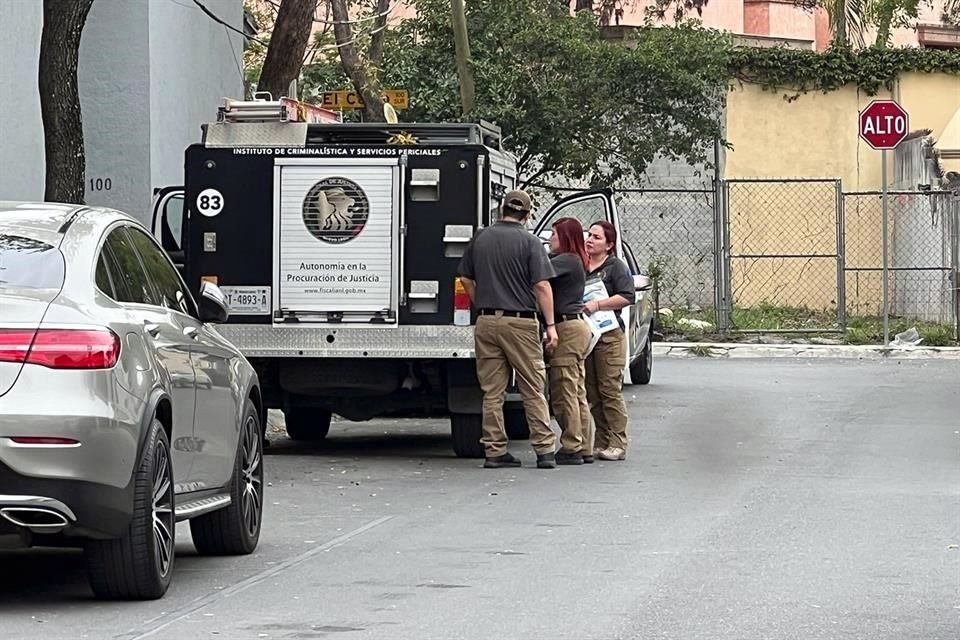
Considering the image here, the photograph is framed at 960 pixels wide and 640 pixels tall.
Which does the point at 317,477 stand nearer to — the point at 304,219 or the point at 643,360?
the point at 304,219

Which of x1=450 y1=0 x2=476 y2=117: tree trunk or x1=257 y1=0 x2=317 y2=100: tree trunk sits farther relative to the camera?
x1=450 y1=0 x2=476 y2=117: tree trunk

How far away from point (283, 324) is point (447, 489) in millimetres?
2242

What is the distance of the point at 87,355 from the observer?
23.5ft

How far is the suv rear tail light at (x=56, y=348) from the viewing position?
7090 mm

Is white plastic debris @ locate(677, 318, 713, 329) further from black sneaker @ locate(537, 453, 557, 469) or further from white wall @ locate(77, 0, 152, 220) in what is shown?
black sneaker @ locate(537, 453, 557, 469)

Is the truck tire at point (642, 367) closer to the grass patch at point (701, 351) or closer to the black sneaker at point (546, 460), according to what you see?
the grass patch at point (701, 351)

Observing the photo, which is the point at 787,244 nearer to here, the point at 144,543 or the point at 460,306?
the point at 460,306

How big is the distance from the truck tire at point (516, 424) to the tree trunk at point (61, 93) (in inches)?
159

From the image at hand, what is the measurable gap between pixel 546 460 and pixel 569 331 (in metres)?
0.98

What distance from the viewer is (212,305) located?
8992 mm

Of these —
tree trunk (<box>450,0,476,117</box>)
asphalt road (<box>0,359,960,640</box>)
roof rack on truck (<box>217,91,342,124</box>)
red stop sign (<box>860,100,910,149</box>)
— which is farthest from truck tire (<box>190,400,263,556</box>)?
red stop sign (<box>860,100,910,149</box>)

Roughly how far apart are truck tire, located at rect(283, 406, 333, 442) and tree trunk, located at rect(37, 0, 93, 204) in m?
2.73

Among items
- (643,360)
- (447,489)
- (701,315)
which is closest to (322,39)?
(701,315)

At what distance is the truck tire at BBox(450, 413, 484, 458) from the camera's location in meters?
14.1
